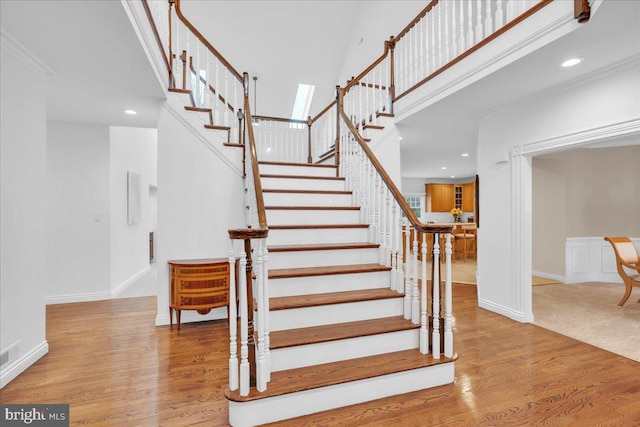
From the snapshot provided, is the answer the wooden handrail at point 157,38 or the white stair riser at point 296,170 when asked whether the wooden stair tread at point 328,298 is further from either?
the wooden handrail at point 157,38

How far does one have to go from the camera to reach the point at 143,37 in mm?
2404

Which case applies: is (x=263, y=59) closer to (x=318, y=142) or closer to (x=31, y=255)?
(x=318, y=142)

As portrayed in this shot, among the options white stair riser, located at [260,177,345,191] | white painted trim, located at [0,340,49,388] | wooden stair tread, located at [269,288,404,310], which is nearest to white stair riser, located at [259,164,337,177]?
white stair riser, located at [260,177,345,191]

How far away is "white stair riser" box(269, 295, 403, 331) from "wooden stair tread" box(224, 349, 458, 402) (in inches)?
12.6

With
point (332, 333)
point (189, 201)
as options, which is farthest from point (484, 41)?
point (189, 201)

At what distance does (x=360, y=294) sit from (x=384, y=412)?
34.1 inches

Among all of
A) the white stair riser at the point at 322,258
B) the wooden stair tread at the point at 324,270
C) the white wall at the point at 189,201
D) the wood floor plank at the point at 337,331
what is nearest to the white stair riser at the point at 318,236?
the white stair riser at the point at 322,258

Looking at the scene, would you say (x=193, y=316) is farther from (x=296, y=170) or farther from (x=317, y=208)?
(x=296, y=170)

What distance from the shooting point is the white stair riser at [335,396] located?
177 cm

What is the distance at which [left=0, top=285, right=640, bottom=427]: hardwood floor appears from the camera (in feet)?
6.10

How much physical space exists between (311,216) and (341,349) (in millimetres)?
1661

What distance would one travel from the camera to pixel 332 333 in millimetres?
2223

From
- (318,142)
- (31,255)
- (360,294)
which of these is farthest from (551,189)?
(31,255)

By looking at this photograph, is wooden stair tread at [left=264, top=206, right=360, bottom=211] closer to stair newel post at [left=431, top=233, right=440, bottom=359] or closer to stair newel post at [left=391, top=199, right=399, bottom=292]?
stair newel post at [left=391, top=199, right=399, bottom=292]
